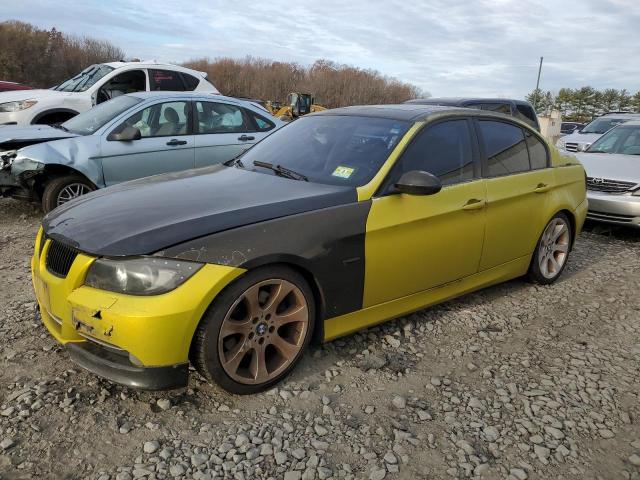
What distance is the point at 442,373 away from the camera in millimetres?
3281

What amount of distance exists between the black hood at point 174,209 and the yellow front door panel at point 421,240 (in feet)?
1.00

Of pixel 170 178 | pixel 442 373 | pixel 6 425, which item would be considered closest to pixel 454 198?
pixel 442 373

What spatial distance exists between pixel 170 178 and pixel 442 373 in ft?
7.37

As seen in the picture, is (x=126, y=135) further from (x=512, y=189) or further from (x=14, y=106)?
(x=512, y=189)

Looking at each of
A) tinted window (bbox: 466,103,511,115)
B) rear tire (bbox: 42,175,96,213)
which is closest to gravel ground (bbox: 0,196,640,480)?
rear tire (bbox: 42,175,96,213)

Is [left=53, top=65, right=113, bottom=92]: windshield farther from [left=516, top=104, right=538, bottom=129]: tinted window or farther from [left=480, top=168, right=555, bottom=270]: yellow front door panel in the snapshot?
[left=480, top=168, right=555, bottom=270]: yellow front door panel

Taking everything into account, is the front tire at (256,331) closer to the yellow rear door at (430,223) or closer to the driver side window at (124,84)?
the yellow rear door at (430,223)

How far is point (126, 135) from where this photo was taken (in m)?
6.11

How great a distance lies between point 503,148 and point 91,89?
25.8 feet

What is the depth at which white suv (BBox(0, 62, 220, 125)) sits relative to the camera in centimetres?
859

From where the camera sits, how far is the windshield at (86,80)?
9.61 meters

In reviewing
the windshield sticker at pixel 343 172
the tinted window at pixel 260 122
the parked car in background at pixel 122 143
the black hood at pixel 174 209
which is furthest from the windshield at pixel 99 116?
the windshield sticker at pixel 343 172

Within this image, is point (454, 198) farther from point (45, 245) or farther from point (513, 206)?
point (45, 245)

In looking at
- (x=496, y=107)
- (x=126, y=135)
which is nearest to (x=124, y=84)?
(x=126, y=135)
